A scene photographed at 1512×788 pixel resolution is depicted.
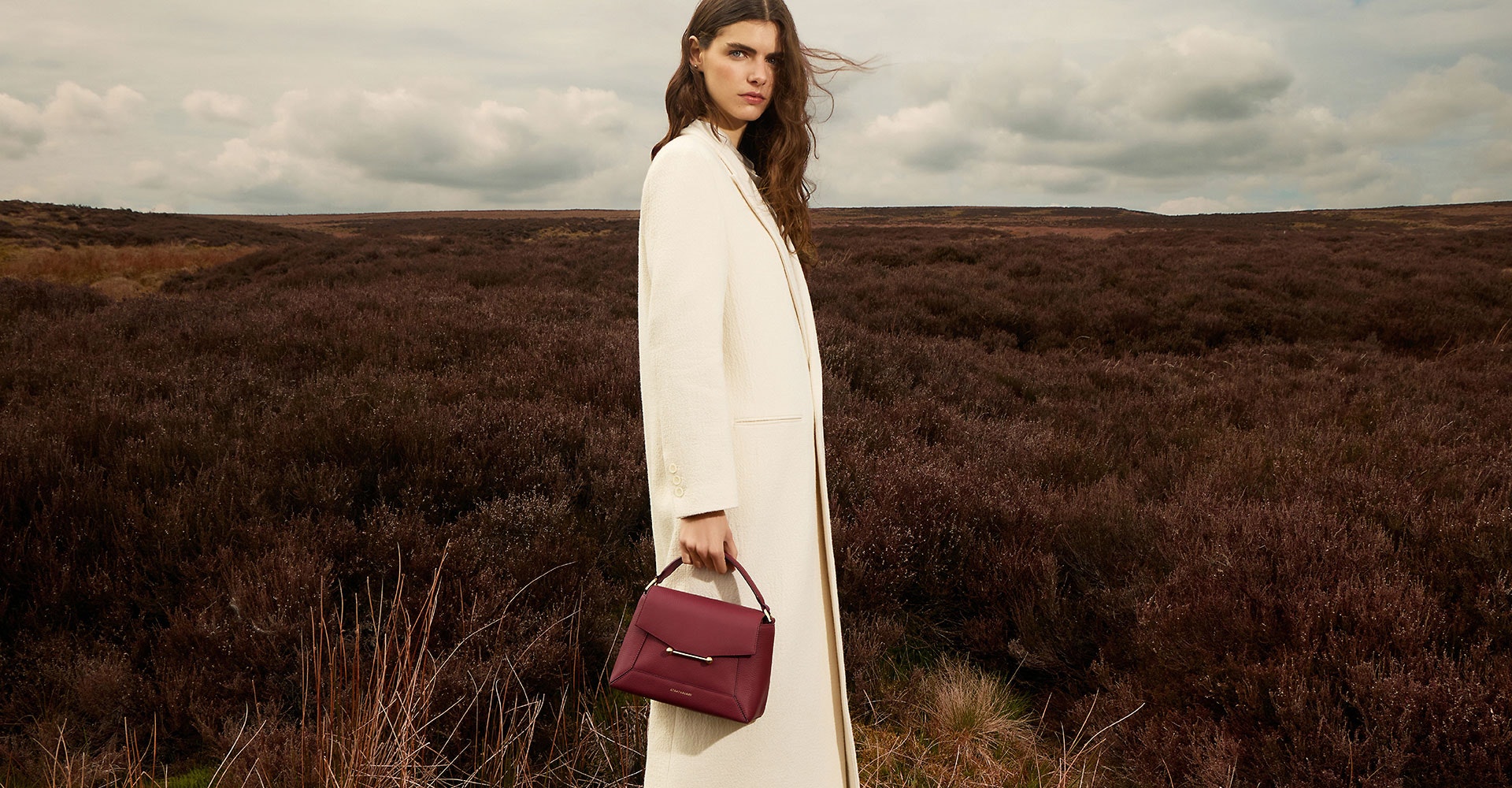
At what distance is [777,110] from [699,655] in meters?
1.26

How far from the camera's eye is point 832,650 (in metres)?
1.74

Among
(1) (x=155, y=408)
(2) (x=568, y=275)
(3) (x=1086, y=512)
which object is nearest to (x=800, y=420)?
(3) (x=1086, y=512)

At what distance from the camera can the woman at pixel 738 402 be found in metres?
1.38

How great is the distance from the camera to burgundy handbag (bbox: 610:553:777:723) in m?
1.32

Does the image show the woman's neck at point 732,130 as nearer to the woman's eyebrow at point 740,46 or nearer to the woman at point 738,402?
the woman at point 738,402

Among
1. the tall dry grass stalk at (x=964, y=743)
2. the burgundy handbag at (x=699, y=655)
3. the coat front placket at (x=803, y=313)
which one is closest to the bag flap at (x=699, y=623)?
the burgundy handbag at (x=699, y=655)

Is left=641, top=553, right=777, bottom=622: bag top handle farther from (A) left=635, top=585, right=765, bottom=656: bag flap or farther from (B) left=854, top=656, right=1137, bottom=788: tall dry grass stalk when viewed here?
(B) left=854, top=656, right=1137, bottom=788: tall dry grass stalk

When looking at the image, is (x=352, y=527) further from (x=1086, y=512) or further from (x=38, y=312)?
(x=38, y=312)

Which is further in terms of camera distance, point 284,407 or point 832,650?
point 284,407

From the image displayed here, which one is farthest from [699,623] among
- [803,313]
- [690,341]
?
[803,313]

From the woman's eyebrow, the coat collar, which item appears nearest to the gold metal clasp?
the coat collar

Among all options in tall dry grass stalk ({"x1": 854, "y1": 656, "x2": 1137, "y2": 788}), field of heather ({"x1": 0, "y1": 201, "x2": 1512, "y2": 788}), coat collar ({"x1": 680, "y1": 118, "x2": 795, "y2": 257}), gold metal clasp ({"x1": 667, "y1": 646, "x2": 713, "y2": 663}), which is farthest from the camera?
tall dry grass stalk ({"x1": 854, "y1": 656, "x2": 1137, "y2": 788})

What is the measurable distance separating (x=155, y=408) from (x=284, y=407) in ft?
2.01

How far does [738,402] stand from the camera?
1.49 meters
